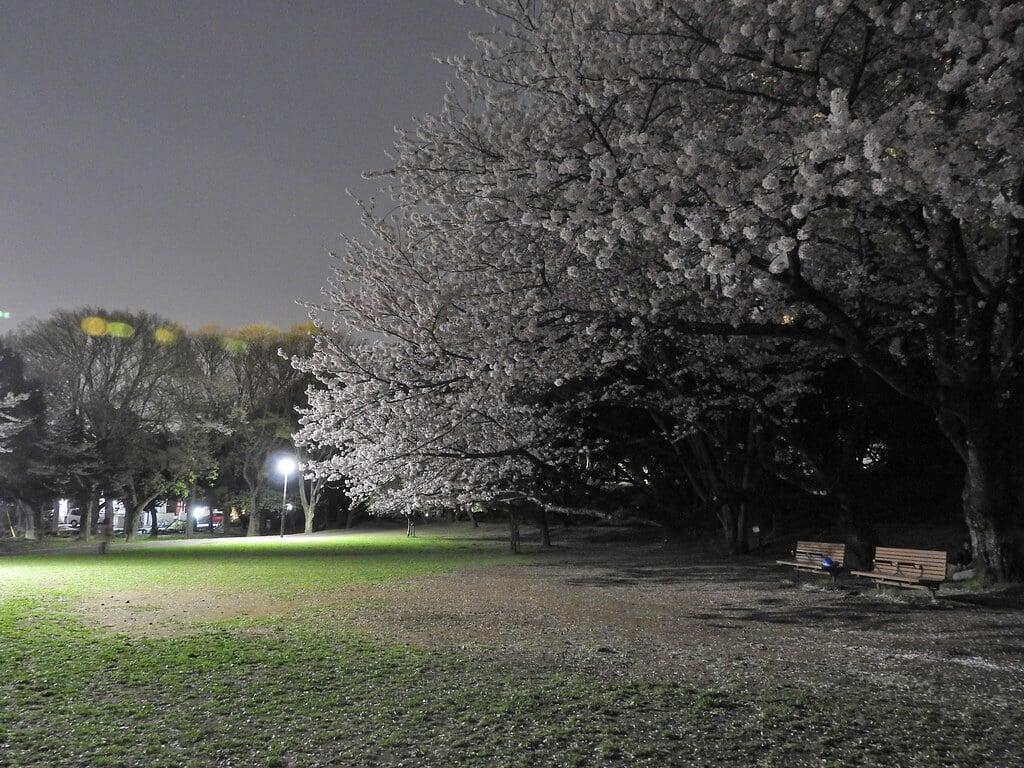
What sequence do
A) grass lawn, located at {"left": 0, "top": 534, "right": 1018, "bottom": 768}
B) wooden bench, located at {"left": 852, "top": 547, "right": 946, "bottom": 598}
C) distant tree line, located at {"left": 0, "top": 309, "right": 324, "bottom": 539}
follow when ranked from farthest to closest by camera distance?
distant tree line, located at {"left": 0, "top": 309, "right": 324, "bottom": 539}
wooden bench, located at {"left": 852, "top": 547, "right": 946, "bottom": 598}
grass lawn, located at {"left": 0, "top": 534, "right": 1018, "bottom": 768}

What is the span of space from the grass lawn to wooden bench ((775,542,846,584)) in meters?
6.86

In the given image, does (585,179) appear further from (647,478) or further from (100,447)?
(100,447)

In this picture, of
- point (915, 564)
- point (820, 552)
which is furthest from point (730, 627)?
point (820, 552)

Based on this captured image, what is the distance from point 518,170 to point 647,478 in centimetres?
1686

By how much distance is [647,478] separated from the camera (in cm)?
2461

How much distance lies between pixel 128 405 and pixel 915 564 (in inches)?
1318

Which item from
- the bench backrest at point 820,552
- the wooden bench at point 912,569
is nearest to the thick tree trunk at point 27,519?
the bench backrest at point 820,552

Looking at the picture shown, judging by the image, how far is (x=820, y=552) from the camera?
41.5 ft

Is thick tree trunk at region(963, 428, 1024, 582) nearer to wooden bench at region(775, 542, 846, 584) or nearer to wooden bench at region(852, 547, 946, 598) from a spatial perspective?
wooden bench at region(852, 547, 946, 598)

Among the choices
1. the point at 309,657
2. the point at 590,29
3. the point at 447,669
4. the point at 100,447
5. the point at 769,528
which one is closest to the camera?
the point at 447,669

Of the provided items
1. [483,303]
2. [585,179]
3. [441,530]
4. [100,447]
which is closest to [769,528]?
[483,303]

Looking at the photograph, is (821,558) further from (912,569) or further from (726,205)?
(726,205)

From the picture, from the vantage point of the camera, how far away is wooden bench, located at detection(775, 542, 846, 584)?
470 inches

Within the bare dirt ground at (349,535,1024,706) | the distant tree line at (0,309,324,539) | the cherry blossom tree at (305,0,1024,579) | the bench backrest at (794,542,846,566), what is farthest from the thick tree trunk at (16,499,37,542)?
the bench backrest at (794,542,846,566)
